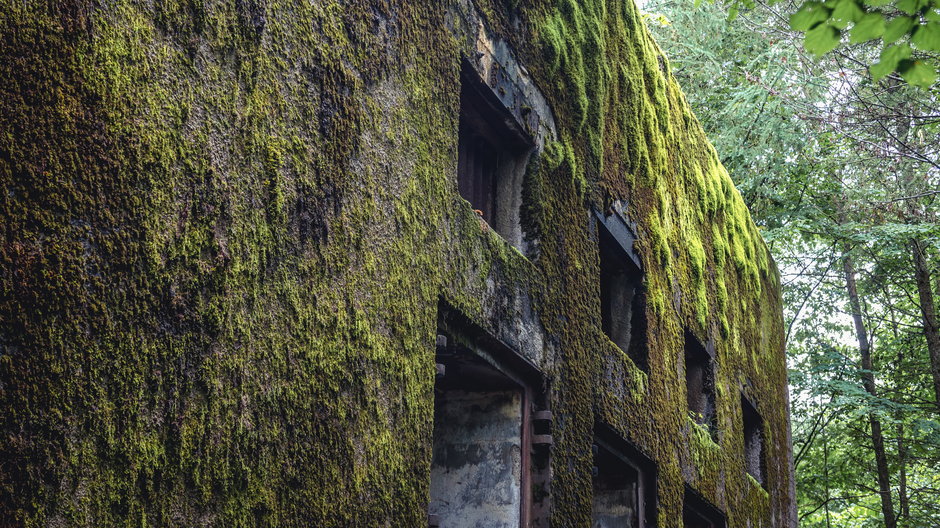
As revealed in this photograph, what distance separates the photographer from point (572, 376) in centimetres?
620

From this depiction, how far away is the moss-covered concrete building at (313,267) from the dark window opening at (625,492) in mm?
25

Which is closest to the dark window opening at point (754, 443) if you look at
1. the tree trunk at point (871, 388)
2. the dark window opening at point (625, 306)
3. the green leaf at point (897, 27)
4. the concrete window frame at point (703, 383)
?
the concrete window frame at point (703, 383)

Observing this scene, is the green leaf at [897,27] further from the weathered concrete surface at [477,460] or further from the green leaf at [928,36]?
the weathered concrete surface at [477,460]

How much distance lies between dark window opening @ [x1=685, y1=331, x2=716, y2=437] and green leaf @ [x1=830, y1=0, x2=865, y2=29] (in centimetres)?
626

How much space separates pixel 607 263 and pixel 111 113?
5710mm

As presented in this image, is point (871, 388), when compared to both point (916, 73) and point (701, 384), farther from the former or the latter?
point (916, 73)

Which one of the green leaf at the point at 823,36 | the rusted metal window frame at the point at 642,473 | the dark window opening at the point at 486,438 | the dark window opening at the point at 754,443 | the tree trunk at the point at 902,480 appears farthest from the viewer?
the tree trunk at the point at 902,480

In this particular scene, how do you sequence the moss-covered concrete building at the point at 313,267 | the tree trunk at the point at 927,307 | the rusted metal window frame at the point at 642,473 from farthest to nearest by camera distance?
1. the tree trunk at the point at 927,307
2. the rusted metal window frame at the point at 642,473
3. the moss-covered concrete building at the point at 313,267

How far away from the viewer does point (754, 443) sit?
1234 cm

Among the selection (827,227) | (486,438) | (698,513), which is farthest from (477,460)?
(827,227)

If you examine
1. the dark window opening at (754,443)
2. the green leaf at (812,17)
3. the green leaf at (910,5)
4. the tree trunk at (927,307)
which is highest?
the tree trunk at (927,307)

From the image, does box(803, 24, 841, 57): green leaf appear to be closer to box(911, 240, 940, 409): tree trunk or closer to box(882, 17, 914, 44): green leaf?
box(882, 17, 914, 44): green leaf

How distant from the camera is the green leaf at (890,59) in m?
3.85

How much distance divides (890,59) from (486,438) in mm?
3054
